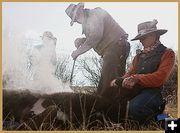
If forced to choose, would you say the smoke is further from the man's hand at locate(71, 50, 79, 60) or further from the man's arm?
→ the man's arm

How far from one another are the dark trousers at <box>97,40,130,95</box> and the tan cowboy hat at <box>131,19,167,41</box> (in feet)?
0.95

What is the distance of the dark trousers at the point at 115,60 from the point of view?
938cm

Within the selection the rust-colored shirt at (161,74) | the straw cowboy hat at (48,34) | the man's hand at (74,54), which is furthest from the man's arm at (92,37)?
the rust-colored shirt at (161,74)

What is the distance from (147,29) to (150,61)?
22.6 inches

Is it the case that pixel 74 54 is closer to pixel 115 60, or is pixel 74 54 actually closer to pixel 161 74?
pixel 115 60

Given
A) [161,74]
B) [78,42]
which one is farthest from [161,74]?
[78,42]

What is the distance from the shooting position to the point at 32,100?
9.31 m

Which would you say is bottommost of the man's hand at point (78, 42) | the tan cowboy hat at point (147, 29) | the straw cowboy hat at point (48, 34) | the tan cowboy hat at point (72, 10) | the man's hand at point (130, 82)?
the man's hand at point (130, 82)

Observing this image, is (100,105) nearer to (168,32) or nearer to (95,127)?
(95,127)

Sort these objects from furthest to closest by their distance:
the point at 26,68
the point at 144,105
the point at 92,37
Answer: the point at 92,37 → the point at 26,68 → the point at 144,105

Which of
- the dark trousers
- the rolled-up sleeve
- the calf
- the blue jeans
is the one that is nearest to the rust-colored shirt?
the rolled-up sleeve

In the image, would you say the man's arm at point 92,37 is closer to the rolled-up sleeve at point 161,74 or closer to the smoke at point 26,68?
the smoke at point 26,68

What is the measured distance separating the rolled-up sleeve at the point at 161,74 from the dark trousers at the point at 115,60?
367 millimetres

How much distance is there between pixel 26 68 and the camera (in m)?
9.30
